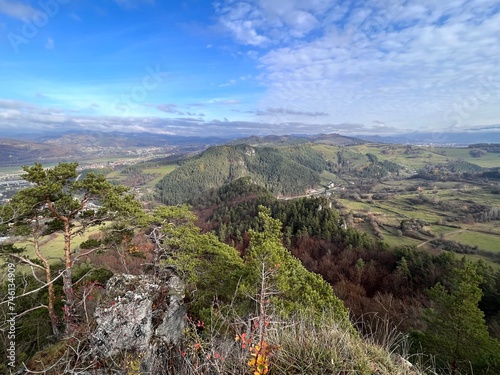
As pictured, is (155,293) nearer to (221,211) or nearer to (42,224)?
(42,224)

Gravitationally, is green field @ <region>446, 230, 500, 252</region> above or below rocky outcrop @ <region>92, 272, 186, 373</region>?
below

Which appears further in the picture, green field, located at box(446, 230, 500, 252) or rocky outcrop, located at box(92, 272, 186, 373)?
green field, located at box(446, 230, 500, 252)

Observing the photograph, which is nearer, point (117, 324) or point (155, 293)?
point (117, 324)

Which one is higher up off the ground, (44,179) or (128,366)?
(44,179)

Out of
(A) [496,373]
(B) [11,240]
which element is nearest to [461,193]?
(A) [496,373]

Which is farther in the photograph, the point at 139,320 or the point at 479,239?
the point at 479,239

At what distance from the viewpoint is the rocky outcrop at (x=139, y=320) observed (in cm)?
786

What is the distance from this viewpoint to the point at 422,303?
27281 mm

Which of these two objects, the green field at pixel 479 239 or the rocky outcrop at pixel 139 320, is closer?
the rocky outcrop at pixel 139 320

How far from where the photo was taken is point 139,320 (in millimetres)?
8680

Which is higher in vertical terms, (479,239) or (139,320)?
(139,320)

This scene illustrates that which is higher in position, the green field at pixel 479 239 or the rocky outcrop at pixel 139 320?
the rocky outcrop at pixel 139 320

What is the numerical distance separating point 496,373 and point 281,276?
934 cm

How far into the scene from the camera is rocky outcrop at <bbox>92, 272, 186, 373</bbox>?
309 inches
